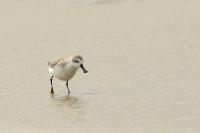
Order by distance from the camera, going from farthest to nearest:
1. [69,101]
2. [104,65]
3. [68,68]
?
[104,65]
[68,68]
[69,101]

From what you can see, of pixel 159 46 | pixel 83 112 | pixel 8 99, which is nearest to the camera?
pixel 83 112

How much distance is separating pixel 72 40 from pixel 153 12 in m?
2.62

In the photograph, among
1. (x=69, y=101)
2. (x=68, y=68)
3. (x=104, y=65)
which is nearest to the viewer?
(x=69, y=101)

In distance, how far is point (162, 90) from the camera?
1211 centimetres

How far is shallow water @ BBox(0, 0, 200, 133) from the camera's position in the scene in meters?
10.4

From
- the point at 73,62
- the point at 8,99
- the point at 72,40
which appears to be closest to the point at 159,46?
the point at 72,40

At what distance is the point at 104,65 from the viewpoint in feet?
46.4

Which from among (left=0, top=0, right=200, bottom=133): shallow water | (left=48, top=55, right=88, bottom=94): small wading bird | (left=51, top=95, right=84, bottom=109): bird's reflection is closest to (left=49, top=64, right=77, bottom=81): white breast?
(left=48, top=55, right=88, bottom=94): small wading bird

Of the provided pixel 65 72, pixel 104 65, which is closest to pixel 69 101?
pixel 65 72

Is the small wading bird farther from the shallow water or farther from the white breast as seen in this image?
the shallow water

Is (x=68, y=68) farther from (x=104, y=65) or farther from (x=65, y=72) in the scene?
(x=104, y=65)

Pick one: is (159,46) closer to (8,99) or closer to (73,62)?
(73,62)

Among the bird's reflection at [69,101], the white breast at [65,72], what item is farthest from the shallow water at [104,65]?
the white breast at [65,72]

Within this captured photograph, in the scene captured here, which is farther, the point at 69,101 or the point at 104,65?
the point at 104,65
